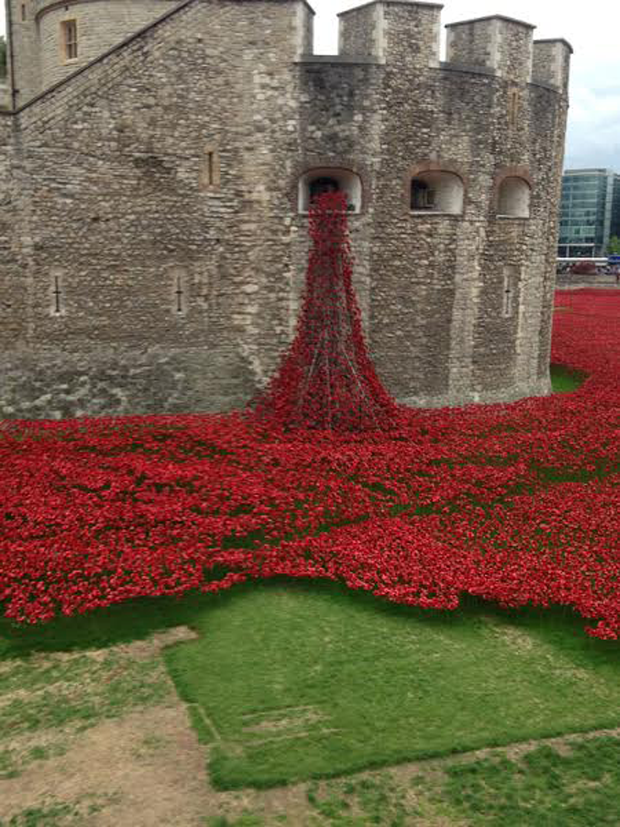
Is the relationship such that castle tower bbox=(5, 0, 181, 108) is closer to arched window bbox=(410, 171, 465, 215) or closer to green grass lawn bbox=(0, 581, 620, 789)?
arched window bbox=(410, 171, 465, 215)

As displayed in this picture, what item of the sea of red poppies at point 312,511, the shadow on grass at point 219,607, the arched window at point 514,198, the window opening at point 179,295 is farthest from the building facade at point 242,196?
Result: the shadow on grass at point 219,607

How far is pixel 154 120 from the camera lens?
14906 mm

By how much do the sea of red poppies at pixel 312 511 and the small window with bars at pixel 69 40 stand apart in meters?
10.4

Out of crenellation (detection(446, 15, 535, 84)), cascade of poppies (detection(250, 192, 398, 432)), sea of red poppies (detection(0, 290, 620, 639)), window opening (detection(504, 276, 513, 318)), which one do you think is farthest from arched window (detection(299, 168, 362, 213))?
sea of red poppies (detection(0, 290, 620, 639))

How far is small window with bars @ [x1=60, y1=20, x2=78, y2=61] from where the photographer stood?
1933cm

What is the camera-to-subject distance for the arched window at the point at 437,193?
17.0 meters

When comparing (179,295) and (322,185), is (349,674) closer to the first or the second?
(179,295)

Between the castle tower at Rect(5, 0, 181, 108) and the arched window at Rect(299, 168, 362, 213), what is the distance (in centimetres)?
570

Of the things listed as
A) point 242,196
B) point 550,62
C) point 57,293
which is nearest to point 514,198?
point 550,62

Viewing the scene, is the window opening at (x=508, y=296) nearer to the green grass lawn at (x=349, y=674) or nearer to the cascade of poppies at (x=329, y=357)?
the cascade of poppies at (x=329, y=357)

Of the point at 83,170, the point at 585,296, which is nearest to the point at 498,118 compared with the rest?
the point at 83,170

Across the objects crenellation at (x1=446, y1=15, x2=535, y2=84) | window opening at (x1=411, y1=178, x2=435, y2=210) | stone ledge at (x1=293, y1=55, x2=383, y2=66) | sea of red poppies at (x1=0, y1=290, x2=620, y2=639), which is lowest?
sea of red poppies at (x1=0, y1=290, x2=620, y2=639)

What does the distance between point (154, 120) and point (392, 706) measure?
12097 mm

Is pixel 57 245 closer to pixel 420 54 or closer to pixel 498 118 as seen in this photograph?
pixel 420 54
